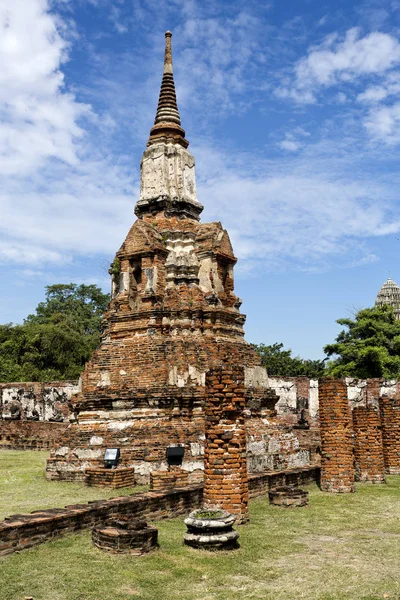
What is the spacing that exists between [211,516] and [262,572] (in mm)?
1163

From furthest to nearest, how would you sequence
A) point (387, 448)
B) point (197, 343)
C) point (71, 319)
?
point (71, 319)
point (387, 448)
point (197, 343)

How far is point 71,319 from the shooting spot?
3922cm

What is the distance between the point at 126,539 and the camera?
19.3 ft

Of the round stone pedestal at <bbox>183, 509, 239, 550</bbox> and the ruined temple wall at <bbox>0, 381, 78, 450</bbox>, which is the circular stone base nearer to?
the round stone pedestal at <bbox>183, 509, 239, 550</bbox>

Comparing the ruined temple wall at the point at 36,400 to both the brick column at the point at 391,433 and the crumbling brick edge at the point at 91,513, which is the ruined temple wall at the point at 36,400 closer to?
the brick column at the point at 391,433

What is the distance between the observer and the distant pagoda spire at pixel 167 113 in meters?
15.4

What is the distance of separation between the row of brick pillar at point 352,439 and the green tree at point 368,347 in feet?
44.6

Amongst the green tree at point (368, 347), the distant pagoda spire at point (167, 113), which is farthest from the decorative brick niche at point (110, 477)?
the green tree at point (368, 347)

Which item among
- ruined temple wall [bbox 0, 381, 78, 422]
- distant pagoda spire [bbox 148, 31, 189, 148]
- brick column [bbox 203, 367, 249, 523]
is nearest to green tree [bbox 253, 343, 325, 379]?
ruined temple wall [bbox 0, 381, 78, 422]

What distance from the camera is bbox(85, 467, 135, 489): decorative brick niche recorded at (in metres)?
10.1

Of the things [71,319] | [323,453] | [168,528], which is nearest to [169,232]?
[323,453]

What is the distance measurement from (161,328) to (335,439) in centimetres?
445

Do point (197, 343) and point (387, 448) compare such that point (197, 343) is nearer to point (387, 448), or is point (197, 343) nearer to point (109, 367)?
point (109, 367)

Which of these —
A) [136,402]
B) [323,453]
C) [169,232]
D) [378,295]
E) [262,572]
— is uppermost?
[378,295]
